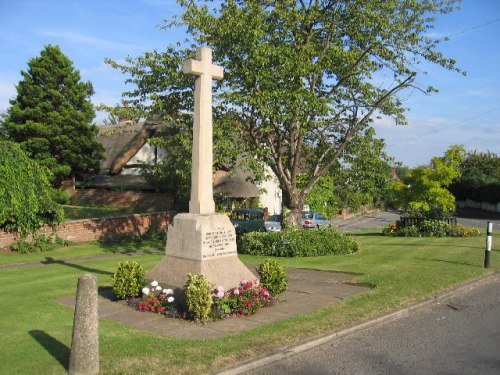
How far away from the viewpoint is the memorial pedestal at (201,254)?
28.0ft

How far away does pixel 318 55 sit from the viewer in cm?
1631

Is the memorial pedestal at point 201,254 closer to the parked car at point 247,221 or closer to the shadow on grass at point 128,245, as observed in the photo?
the shadow on grass at point 128,245

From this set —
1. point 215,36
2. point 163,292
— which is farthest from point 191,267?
point 215,36

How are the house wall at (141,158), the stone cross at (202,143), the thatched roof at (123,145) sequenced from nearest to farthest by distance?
the stone cross at (202,143) → the thatched roof at (123,145) → the house wall at (141,158)

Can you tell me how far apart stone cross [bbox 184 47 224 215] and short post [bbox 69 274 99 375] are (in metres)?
3.65

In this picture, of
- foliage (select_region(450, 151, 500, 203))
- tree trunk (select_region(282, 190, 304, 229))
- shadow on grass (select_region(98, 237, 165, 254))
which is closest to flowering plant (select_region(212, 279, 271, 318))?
tree trunk (select_region(282, 190, 304, 229))

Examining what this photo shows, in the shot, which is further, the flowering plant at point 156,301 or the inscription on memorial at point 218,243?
the inscription on memorial at point 218,243

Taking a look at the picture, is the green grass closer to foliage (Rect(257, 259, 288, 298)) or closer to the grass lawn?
the grass lawn

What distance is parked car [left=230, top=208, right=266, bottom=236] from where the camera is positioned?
24.8 m

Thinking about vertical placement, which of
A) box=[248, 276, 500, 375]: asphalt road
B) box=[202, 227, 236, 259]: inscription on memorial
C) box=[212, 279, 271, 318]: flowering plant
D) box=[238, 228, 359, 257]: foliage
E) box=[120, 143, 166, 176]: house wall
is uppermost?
box=[120, 143, 166, 176]: house wall

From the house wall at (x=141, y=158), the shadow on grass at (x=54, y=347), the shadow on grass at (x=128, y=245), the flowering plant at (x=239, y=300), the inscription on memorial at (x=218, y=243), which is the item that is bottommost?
the shadow on grass at (x=54, y=347)

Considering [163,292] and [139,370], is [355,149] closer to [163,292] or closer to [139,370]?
[163,292]

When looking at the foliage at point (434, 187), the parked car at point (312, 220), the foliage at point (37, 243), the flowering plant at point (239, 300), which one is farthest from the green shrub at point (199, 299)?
the parked car at point (312, 220)

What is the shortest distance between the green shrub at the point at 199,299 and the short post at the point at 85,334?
2232 millimetres
